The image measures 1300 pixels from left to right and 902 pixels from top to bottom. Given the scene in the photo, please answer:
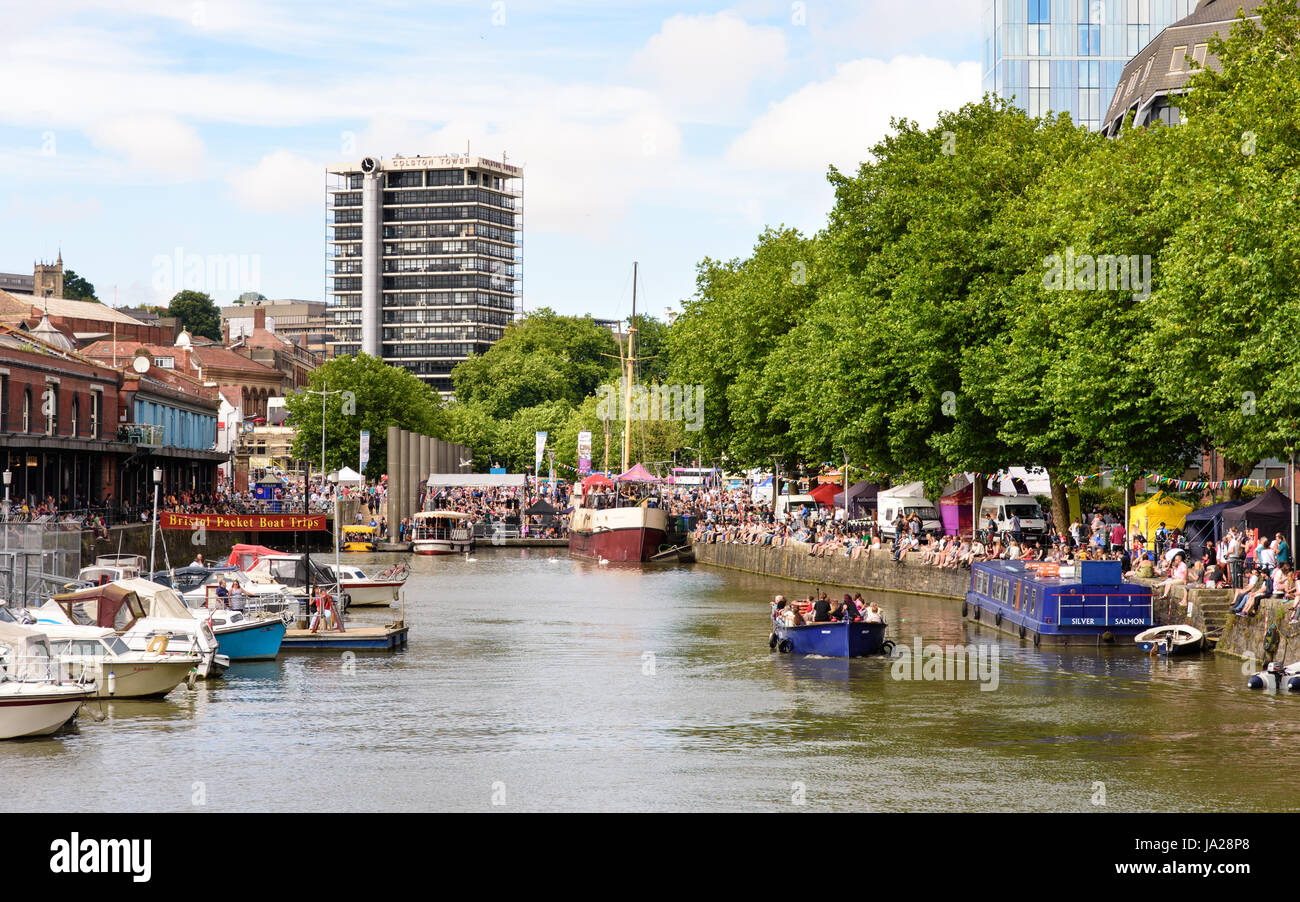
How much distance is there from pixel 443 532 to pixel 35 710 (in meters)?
80.3

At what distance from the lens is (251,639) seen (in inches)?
1720

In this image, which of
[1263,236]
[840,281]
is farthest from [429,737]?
[840,281]

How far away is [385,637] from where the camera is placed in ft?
152

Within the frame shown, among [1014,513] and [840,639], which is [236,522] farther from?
[840,639]

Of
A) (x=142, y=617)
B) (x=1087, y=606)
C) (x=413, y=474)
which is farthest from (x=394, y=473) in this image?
(x=1087, y=606)

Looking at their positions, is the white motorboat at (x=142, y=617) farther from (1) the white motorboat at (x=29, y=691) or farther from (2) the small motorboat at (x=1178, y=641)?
(2) the small motorboat at (x=1178, y=641)

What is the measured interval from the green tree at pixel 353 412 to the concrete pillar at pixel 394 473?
27.7 metres

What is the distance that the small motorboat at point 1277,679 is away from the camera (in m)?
35.2

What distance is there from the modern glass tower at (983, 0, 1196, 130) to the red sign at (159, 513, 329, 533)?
71.1 metres

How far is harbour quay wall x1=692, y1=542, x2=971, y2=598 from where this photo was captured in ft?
207

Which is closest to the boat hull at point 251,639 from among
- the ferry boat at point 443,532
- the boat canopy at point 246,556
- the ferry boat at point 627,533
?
the boat canopy at point 246,556

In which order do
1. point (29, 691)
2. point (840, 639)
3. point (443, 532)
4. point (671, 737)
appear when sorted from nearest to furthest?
point (29, 691)
point (671, 737)
point (840, 639)
point (443, 532)
